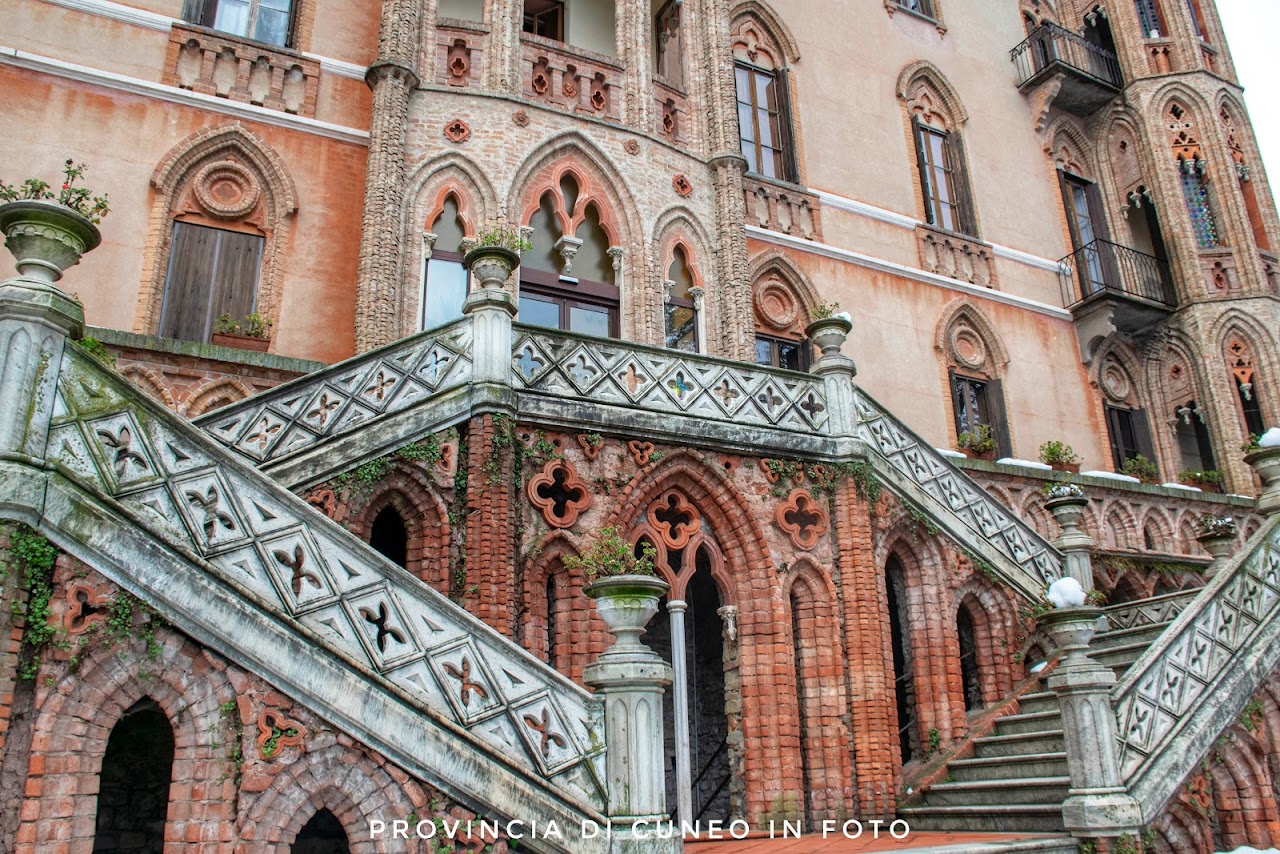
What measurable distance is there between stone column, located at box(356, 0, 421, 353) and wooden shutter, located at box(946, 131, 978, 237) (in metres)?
11.1

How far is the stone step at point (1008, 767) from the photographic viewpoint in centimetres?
920

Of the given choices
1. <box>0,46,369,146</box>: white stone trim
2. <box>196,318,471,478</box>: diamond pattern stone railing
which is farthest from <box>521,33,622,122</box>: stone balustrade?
<box>196,318,471,478</box>: diamond pattern stone railing

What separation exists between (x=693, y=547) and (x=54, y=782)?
644cm

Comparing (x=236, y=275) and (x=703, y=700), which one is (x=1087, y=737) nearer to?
(x=703, y=700)

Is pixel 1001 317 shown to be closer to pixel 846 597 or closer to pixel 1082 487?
pixel 1082 487

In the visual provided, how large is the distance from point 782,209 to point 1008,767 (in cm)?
1009

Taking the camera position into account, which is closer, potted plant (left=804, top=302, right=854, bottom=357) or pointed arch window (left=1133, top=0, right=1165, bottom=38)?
potted plant (left=804, top=302, right=854, bottom=357)

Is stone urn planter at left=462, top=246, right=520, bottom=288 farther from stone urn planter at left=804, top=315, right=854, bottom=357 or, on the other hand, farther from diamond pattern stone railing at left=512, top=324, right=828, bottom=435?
stone urn planter at left=804, top=315, right=854, bottom=357

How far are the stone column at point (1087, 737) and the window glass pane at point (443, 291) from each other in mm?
7921

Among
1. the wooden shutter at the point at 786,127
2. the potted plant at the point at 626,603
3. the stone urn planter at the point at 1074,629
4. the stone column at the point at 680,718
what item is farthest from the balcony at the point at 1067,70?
the potted plant at the point at 626,603

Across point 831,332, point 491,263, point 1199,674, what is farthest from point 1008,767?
point 491,263

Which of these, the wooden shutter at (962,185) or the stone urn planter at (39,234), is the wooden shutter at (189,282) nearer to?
the stone urn planter at (39,234)

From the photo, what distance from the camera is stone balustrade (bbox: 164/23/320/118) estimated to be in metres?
13.2

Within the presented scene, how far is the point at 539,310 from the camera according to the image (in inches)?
529
